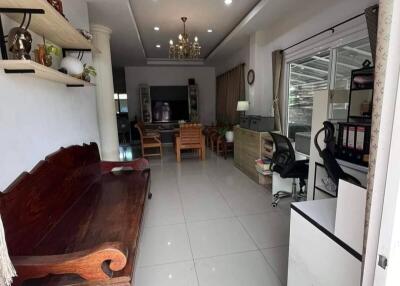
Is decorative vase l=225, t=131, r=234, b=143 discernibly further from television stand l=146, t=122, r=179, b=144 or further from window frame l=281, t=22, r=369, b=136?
television stand l=146, t=122, r=179, b=144

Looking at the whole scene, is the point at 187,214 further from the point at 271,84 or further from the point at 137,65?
the point at 137,65

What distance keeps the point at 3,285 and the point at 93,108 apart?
2.53 metres

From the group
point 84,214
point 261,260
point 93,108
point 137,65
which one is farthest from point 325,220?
point 137,65

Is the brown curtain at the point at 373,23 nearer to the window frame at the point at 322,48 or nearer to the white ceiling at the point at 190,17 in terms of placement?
the window frame at the point at 322,48

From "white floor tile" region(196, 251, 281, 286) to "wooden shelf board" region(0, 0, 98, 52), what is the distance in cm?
204

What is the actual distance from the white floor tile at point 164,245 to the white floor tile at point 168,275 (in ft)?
0.22

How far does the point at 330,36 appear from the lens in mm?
2855

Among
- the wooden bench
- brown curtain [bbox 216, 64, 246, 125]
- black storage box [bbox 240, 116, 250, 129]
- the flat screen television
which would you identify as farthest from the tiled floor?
the flat screen television

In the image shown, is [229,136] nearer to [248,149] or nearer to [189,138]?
[189,138]

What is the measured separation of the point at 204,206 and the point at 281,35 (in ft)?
10.2

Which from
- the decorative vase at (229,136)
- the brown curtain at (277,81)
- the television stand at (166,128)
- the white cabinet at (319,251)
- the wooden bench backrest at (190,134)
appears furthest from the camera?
the television stand at (166,128)

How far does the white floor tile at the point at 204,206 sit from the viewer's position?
8.82 ft

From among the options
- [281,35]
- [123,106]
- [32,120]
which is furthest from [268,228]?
[123,106]

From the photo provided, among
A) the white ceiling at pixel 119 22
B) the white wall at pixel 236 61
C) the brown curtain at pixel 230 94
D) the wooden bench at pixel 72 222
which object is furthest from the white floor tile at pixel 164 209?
the brown curtain at pixel 230 94
